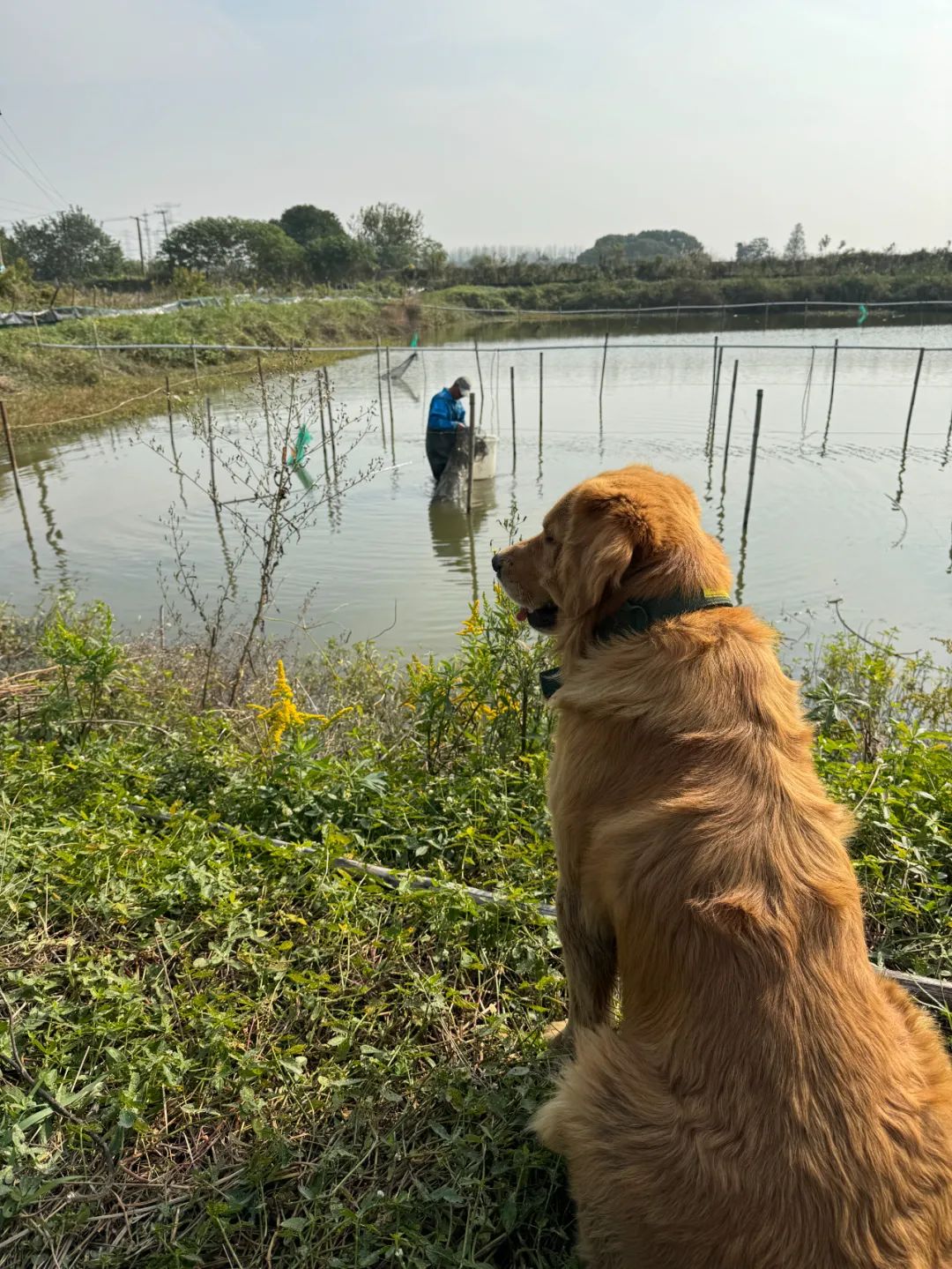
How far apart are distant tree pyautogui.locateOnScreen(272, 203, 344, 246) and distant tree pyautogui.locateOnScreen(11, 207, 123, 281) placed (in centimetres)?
1941

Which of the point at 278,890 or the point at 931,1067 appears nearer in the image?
the point at 931,1067

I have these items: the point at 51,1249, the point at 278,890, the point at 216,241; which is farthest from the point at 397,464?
the point at 216,241

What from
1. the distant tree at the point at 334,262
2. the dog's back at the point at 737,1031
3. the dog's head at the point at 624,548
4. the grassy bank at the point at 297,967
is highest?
the distant tree at the point at 334,262

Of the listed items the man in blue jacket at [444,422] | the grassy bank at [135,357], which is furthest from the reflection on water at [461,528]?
the grassy bank at [135,357]

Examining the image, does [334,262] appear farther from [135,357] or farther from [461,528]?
[461,528]

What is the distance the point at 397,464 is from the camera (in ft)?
64.8

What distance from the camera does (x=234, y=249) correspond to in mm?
72750

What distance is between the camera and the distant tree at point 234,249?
67812 millimetres

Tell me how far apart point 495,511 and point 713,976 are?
1506cm

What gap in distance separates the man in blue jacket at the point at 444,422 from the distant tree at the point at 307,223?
274ft

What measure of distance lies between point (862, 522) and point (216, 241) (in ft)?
249

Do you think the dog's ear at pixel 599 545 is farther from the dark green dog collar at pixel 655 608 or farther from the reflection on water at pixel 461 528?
the reflection on water at pixel 461 528

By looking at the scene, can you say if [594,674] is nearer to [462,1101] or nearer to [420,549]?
[462,1101]

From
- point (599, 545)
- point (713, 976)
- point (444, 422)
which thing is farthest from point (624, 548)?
point (444, 422)
